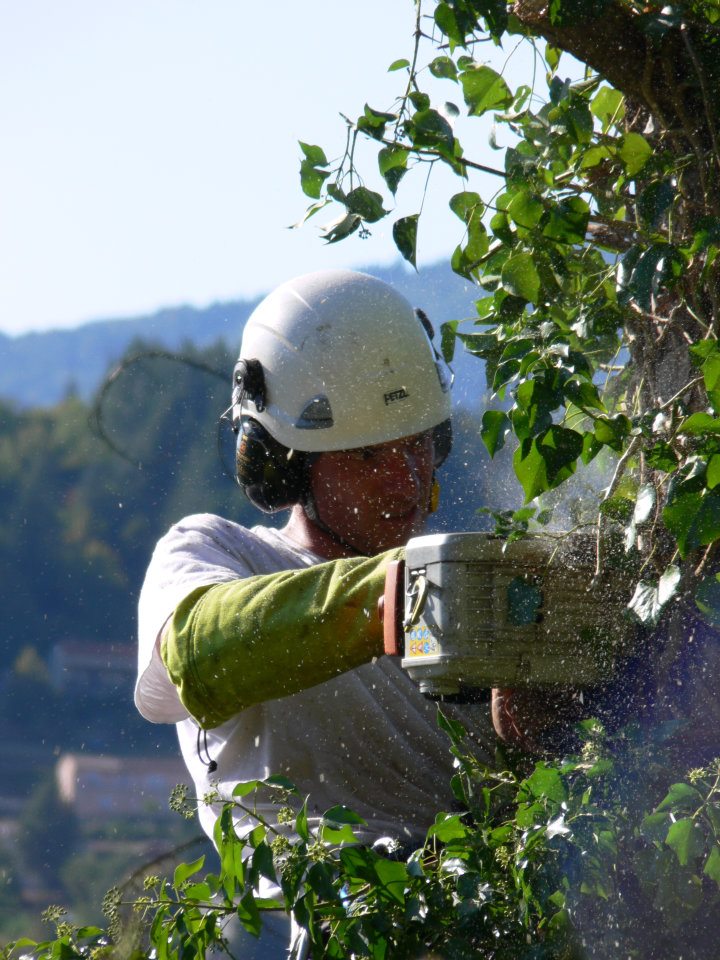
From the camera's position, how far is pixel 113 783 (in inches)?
407

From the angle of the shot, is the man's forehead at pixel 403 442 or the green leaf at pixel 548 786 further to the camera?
the man's forehead at pixel 403 442

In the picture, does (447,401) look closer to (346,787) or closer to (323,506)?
(323,506)

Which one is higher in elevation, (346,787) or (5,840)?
(346,787)

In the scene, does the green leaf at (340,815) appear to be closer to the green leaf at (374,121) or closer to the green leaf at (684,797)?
the green leaf at (684,797)

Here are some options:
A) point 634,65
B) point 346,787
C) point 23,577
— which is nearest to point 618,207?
point 634,65

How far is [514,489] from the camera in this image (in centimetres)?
238

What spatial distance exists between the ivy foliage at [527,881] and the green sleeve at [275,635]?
0.22 m

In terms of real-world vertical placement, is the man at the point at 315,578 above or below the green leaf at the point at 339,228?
below

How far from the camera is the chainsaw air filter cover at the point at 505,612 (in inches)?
65.7

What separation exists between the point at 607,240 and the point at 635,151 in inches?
7.7

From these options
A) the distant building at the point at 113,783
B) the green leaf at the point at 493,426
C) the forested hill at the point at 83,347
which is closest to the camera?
the green leaf at the point at 493,426

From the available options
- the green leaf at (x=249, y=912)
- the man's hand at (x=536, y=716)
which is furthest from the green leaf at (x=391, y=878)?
the man's hand at (x=536, y=716)

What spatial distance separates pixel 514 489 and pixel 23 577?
441 inches

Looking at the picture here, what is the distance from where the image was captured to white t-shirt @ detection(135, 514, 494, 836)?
2219 millimetres
